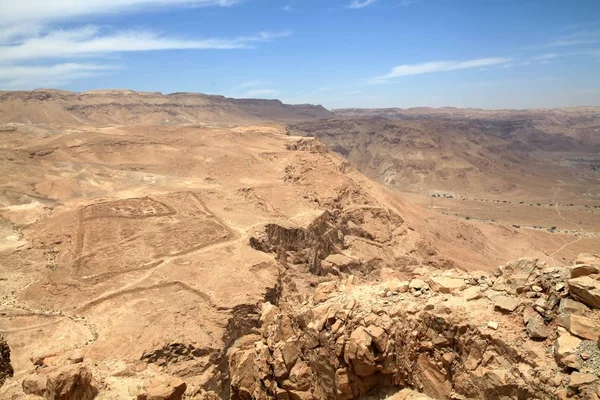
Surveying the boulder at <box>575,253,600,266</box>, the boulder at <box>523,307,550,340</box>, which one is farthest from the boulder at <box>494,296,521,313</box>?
the boulder at <box>575,253,600,266</box>

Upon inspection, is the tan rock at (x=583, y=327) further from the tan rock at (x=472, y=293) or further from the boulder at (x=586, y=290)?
the tan rock at (x=472, y=293)

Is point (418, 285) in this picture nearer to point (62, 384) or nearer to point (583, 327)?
point (583, 327)

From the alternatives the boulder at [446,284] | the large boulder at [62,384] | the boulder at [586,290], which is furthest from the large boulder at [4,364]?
the boulder at [586,290]

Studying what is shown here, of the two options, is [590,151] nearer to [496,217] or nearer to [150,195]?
[496,217]

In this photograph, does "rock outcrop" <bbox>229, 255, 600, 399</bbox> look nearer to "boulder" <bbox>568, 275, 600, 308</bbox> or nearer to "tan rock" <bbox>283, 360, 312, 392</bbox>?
"tan rock" <bbox>283, 360, 312, 392</bbox>

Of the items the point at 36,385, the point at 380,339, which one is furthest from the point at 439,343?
the point at 36,385
